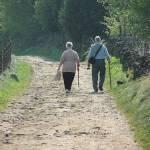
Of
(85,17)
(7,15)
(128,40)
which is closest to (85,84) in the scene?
(128,40)

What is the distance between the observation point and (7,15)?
3022 inches

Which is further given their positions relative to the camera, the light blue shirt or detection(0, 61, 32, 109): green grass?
the light blue shirt

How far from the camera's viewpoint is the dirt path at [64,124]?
37.6 feet

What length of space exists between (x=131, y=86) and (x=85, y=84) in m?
5.51

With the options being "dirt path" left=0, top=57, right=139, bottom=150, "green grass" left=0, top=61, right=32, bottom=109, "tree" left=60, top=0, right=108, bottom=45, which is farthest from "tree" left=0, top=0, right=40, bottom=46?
"dirt path" left=0, top=57, right=139, bottom=150

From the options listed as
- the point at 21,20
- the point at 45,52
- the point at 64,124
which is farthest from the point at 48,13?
the point at 64,124

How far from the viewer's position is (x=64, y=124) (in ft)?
45.1

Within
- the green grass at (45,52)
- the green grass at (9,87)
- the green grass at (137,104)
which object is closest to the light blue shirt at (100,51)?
the green grass at (137,104)

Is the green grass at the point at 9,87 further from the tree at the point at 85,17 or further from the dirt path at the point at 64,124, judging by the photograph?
the tree at the point at 85,17

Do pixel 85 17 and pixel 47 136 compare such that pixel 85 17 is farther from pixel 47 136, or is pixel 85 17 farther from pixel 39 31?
pixel 47 136

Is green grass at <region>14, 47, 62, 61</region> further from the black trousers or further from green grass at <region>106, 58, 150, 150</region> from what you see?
green grass at <region>106, 58, 150, 150</region>

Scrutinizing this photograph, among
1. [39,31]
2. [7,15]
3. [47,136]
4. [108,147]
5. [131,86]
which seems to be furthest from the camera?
[7,15]

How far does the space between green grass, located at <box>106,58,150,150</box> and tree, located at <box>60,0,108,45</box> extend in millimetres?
27299

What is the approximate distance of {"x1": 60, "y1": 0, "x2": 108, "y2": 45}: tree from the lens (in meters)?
50.0
